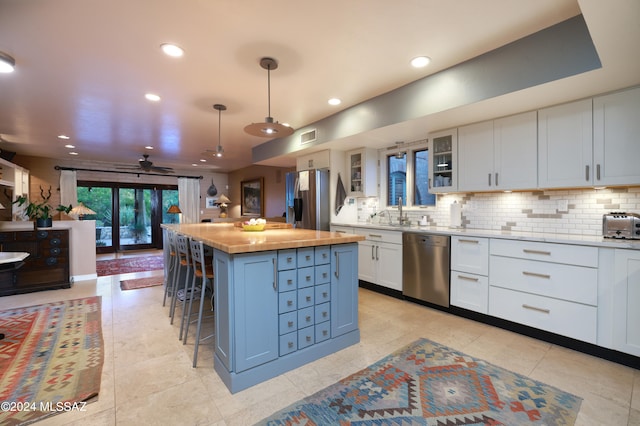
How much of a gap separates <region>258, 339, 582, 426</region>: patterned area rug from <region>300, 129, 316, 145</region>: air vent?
3278mm

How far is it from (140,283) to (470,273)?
4.98 m

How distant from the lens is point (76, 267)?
5082 mm

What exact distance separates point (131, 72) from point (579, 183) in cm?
427

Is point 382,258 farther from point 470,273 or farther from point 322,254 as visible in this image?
point 322,254

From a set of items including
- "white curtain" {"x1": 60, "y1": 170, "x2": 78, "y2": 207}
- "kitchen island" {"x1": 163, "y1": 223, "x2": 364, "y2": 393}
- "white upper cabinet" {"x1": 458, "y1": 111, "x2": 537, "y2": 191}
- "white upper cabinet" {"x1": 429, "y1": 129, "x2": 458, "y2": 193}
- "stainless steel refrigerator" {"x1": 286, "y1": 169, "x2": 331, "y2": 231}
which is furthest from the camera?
"white curtain" {"x1": 60, "y1": 170, "x2": 78, "y2": 207}

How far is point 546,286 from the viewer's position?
102 inches

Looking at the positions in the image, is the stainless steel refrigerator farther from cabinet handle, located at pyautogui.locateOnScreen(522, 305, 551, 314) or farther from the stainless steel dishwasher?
cabinet handle, located at pyautogui.locateOnScreen(522, 305, 551, 314)

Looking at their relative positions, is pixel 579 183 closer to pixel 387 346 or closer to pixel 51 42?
pixel 387 346

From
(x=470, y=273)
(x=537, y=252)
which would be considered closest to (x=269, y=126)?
(x=470, y=273)

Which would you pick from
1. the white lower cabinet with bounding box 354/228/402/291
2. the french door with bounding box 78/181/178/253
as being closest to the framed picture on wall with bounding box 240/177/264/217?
the french door with bounding box 78/181/178/253

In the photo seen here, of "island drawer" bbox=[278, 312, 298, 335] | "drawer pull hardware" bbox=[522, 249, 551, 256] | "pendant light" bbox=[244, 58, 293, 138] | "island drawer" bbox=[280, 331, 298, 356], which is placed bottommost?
"island drawer" bbox=[280, 331, 298, 356]

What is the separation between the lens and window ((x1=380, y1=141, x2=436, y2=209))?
4293 millimetres

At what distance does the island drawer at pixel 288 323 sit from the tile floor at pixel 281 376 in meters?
0.31

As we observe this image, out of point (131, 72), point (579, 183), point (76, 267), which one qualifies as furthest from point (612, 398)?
point (76, 267)
